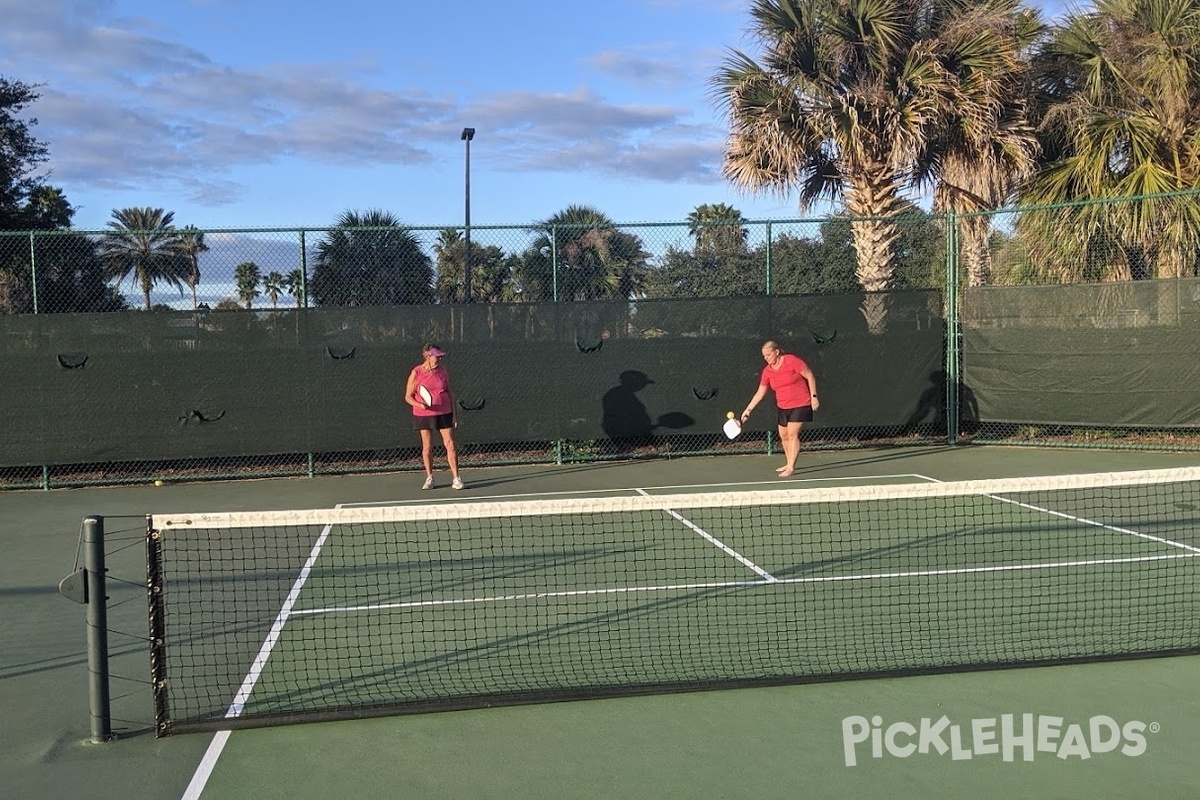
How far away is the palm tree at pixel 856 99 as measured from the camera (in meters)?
13.9

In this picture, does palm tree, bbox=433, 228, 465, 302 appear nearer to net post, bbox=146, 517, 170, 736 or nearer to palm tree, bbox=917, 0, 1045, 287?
palm tree, bbox=917, 0, 1045, 287

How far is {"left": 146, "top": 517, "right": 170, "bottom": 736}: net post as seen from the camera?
4180 millimetres

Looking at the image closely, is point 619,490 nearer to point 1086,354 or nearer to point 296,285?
point 296,285

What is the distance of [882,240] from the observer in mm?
14508

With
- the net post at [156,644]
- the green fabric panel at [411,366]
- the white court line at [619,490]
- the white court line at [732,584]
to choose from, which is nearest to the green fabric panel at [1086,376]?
the green fabric panel at [411,366]

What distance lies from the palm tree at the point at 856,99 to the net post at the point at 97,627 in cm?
1128

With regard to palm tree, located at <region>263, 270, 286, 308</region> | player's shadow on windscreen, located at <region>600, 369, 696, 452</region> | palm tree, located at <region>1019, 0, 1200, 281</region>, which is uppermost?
palm tree, located at <region>1019, 0, 1200, 281</region>

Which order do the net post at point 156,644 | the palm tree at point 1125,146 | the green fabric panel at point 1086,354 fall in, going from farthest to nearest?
the palm tree at point 1125,146, the green fabric panel at point 1086,354, the net post at point 156,644

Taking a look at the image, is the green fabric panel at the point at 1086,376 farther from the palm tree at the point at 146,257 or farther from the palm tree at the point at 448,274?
the palm tree at the point at 146,257

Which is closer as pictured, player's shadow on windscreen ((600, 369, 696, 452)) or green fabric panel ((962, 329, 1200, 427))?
green fabric panel ((962, 329, 1200, 427))

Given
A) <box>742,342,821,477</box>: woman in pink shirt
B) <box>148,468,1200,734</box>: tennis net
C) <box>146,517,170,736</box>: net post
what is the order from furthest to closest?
<box>742,342,821,477</box>: woman in pink shirt
<box>148,468,1200,734</box>: tennis net
<box>146,517,170,736</box>: net post

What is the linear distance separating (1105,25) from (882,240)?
3.97 meters

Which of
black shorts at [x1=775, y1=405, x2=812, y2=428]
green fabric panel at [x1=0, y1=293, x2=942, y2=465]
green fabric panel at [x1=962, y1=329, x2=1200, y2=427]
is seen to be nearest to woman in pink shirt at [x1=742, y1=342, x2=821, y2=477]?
black shorts at [x1=775, y1=405, x2=812, y2=428]

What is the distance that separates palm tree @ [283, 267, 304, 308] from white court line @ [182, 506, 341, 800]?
5178 mm
